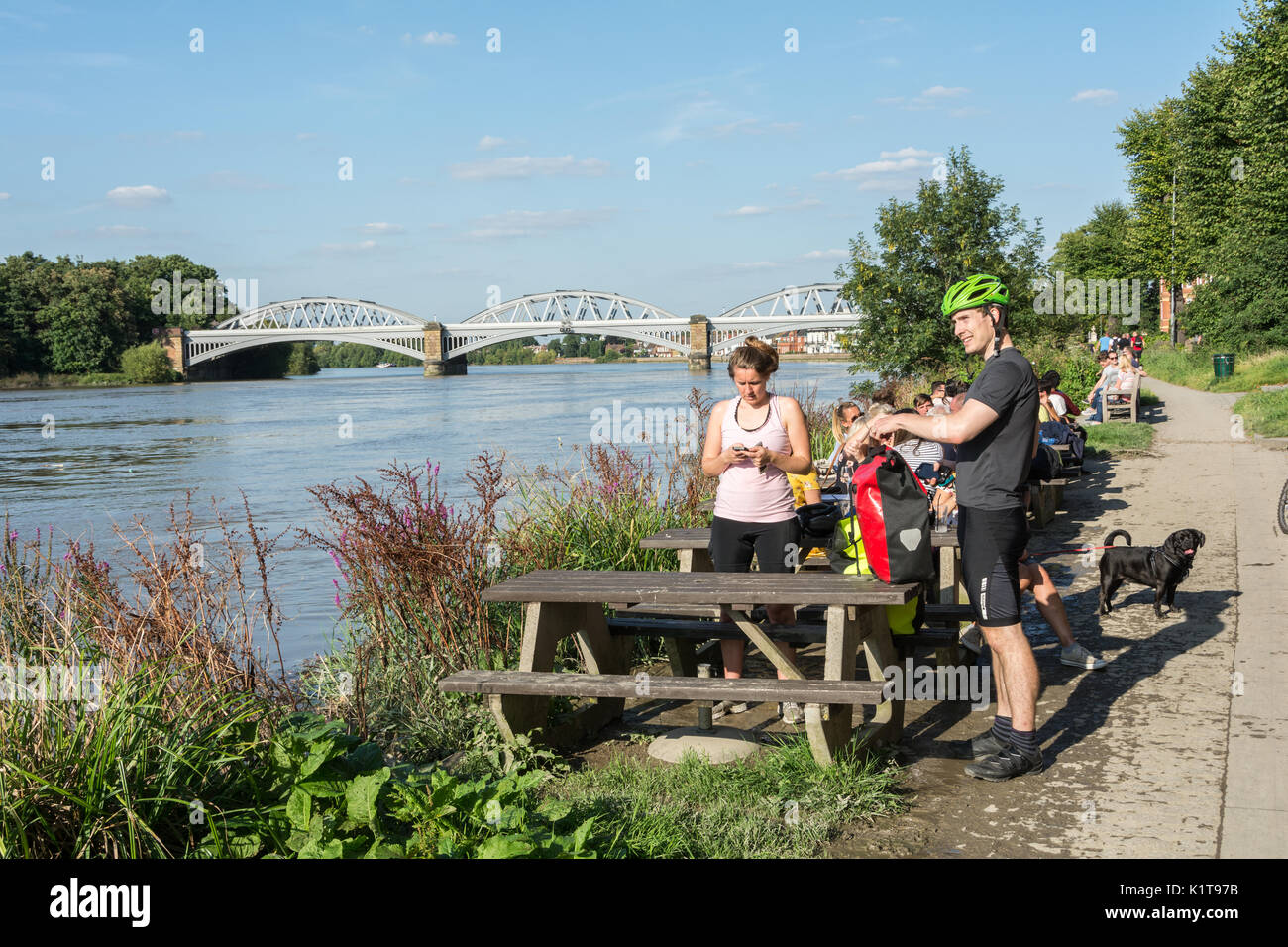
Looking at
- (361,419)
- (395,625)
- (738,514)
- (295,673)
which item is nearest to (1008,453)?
(738,514)

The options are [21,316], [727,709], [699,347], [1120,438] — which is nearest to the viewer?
[727,709]

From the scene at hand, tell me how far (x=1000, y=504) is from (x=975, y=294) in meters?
0.77

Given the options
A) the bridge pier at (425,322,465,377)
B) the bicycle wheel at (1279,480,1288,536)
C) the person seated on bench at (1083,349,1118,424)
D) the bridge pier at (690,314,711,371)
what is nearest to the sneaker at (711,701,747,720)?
the bicycle wheel at (1279,480,1288,536)

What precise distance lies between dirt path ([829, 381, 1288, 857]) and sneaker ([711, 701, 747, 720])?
2.48 ft

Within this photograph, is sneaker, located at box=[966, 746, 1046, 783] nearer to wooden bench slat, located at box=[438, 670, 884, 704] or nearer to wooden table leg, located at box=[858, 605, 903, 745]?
wooden table leg, located at box=[858, 605, 903, 745]

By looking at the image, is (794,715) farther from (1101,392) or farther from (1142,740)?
(1101,392)

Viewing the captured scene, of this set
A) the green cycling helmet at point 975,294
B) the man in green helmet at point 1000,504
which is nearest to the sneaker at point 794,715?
the man in green helmet at point 1000,504

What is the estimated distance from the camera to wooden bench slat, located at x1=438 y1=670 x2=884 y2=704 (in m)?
3.71

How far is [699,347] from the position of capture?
79.8 meters

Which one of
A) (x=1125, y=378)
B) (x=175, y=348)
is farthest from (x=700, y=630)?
(x=175, y=348)

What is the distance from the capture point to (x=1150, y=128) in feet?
165

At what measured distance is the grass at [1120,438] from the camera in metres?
14.5
